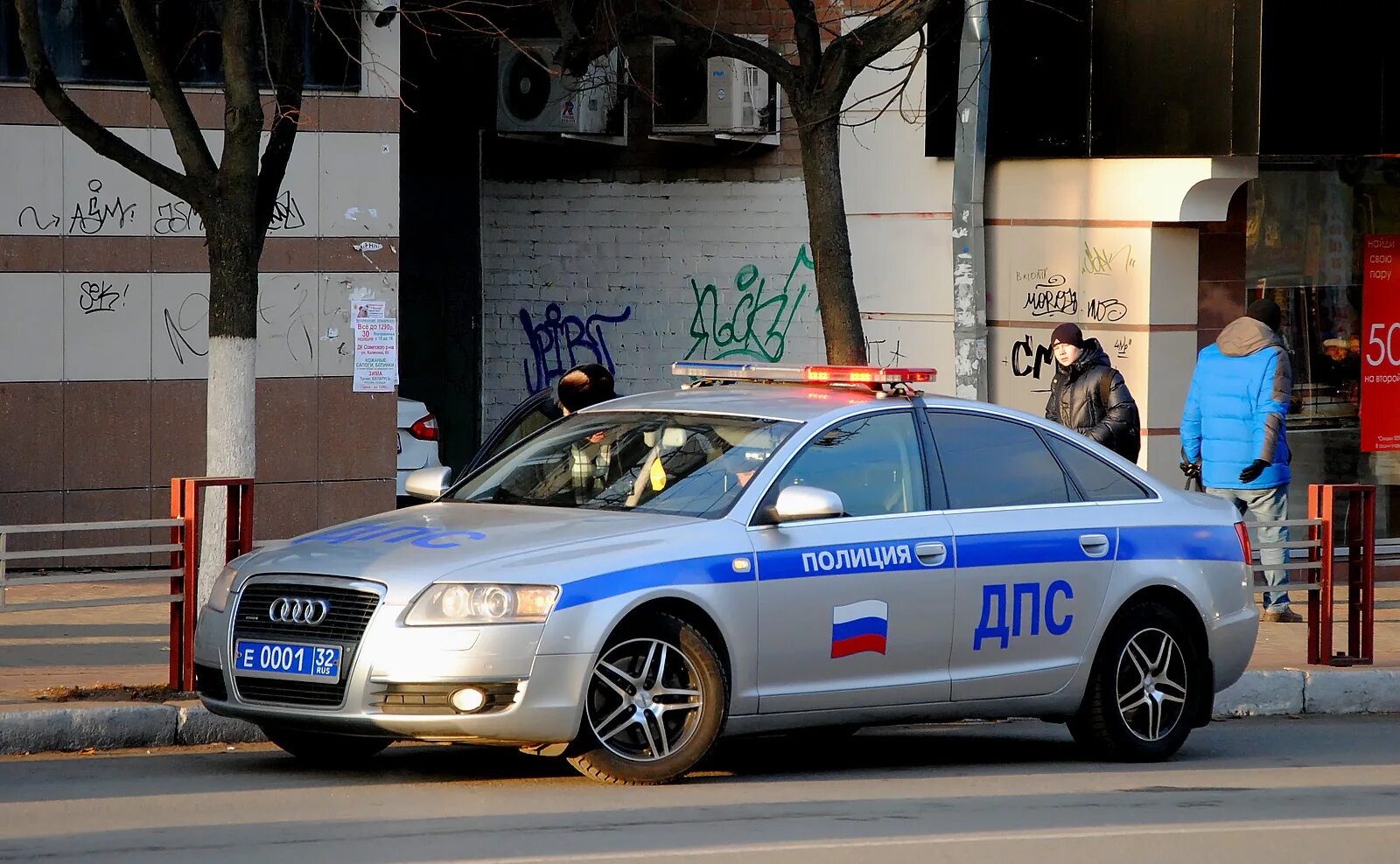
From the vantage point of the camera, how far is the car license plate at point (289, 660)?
22.9 feet

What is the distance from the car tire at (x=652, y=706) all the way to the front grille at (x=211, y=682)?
132 centimetres

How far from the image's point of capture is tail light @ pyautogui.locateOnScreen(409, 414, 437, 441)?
14742mm

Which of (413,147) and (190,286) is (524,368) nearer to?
(413,147)

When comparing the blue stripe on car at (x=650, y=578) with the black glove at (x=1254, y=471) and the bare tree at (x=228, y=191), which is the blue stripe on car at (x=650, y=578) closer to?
the bare tree at (x=228, y=191)

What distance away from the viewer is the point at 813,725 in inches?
301

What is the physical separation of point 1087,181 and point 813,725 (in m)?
7.78

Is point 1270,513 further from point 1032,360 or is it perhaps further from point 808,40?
point 808,40

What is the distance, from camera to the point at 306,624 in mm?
7070

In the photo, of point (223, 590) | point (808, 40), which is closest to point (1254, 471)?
point (808, 40)

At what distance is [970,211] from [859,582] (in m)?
6.80

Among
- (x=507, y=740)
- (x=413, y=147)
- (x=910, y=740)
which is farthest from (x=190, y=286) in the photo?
(x=507, y=740)

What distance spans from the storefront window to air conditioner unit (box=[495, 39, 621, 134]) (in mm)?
5157

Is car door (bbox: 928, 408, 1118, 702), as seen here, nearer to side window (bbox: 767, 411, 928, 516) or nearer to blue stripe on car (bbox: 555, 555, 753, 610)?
side window (bbox: 767, 411, 928, 516)

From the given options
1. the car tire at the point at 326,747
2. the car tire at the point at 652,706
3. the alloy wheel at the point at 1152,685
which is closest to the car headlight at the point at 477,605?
the car tire at the point at 652,706
